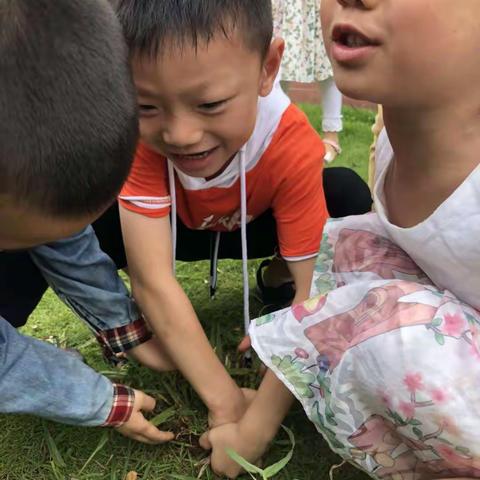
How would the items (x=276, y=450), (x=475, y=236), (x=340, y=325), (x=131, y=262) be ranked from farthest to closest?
(x=131, y=262), (x=276, y=450), (x=340, y=325), (x=475, y=236)

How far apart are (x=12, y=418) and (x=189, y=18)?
0.75m

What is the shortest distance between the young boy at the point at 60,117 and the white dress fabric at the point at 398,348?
1.23ft

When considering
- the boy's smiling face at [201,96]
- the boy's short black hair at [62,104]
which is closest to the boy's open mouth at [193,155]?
the boy's smiling face at [201,96]

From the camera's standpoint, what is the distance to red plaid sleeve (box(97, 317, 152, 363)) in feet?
4.27

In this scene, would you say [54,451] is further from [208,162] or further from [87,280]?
[208,162]

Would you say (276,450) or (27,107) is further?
(276,450)

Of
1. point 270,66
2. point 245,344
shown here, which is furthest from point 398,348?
point 270,66

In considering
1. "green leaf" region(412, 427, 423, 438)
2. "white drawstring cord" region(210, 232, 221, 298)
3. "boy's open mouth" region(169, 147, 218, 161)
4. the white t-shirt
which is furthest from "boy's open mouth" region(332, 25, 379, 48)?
"white drawstring cord" region(210, 232, 221, 298)

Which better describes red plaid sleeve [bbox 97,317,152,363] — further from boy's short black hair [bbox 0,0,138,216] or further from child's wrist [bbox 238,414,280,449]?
boy's short black hair [bbox 0,0,138,216]

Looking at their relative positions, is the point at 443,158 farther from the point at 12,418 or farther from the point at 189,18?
the point at 12,418

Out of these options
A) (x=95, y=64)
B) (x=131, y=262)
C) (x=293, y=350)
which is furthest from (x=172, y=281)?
(x=95, y=64)

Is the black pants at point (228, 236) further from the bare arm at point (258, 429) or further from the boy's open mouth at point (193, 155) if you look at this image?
the bare arm at point (258, 429)

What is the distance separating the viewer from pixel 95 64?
779 millimetres

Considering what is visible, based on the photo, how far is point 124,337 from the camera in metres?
1.31
